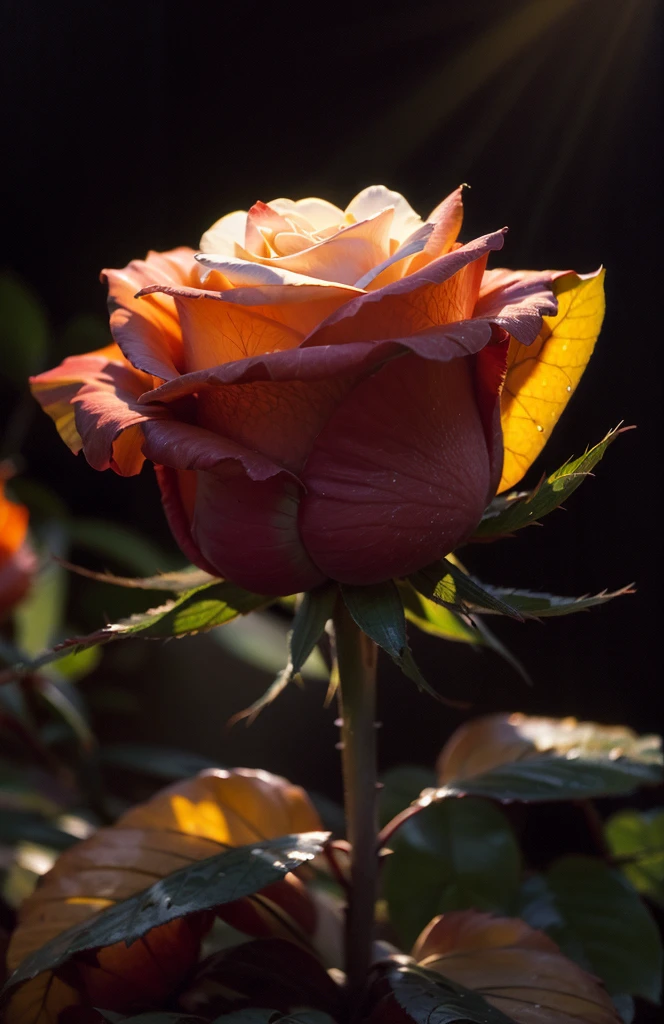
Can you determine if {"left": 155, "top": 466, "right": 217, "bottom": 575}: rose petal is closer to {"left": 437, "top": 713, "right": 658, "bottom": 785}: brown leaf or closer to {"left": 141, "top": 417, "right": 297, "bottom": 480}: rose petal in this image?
{"left": 141, "top": 417, "right": 297, "bottom": 480}: rose petal

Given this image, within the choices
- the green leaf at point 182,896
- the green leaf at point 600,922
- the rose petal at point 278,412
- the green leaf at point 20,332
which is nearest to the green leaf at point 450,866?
the green leaf at point 600,922

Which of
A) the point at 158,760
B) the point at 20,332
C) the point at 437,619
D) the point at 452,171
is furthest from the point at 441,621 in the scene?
the point at 20,332

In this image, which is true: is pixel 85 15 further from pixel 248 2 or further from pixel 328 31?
pixel 328 31

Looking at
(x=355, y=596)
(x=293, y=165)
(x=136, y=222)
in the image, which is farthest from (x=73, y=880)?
(x=136, y=222)

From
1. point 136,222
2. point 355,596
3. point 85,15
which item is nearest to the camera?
point 355,596

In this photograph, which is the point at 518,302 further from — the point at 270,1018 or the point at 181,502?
the point at 270,1018

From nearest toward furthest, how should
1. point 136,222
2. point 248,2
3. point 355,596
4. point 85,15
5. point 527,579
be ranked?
point 355,596 → point 527,579 → point 248,2 → point 85,15 → point 136,222

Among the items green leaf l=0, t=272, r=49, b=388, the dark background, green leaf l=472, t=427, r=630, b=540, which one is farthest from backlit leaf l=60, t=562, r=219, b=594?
green leaf l=0, t=272, r=49, b=388
